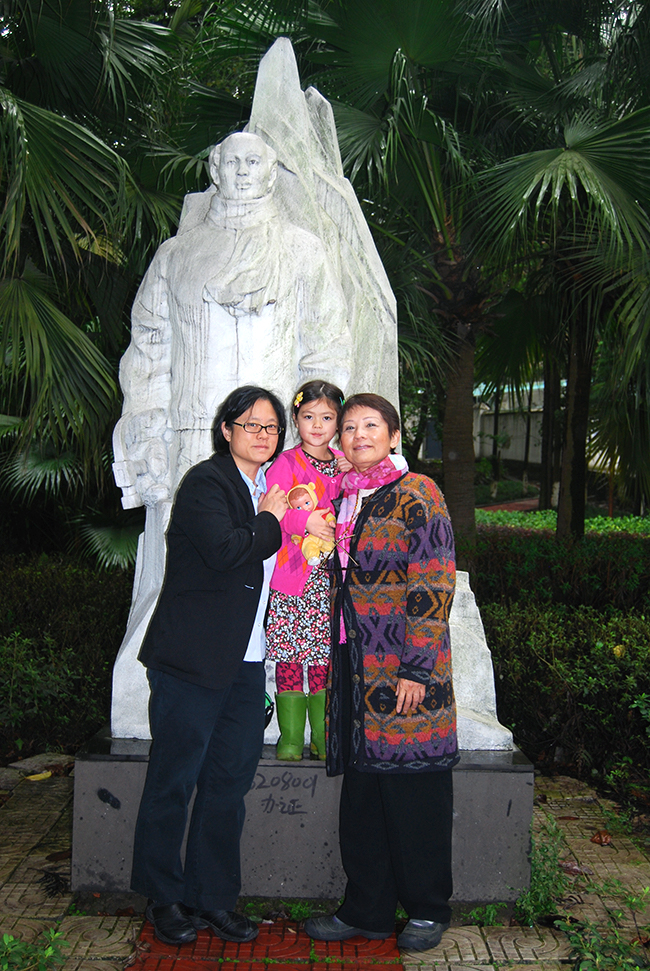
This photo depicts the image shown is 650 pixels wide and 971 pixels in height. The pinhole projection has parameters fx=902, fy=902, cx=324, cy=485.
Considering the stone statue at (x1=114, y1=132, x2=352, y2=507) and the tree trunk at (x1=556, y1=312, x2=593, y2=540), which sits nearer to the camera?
the stone statue at (x1=114, y1=132, x2=352, y2=507)

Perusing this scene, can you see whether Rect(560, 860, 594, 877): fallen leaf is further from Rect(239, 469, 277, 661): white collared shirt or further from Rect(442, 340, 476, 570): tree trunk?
Rect(442, 340, 476, 570): tree trunk

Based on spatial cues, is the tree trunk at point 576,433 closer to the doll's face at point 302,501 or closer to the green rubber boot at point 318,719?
the green rubber boot at point 318,719

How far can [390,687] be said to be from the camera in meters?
2.47

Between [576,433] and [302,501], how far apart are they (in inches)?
257

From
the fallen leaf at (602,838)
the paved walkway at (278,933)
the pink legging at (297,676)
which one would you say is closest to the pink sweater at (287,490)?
the pink legging at (297,676)

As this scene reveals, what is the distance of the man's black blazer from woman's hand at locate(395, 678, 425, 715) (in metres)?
0.45

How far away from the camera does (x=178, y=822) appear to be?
2.52 meters

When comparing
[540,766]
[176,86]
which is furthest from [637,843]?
[176,86]

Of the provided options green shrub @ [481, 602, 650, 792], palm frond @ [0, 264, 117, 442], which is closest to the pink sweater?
green shrub @ [481, 602, 650, 792]

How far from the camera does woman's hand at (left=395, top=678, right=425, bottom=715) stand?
8.00ft

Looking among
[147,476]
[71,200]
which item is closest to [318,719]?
[147,476]

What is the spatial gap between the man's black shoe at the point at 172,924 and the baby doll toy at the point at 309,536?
106 cm

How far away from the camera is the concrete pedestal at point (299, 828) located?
287 cm

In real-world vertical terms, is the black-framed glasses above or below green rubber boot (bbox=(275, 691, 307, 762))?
above
